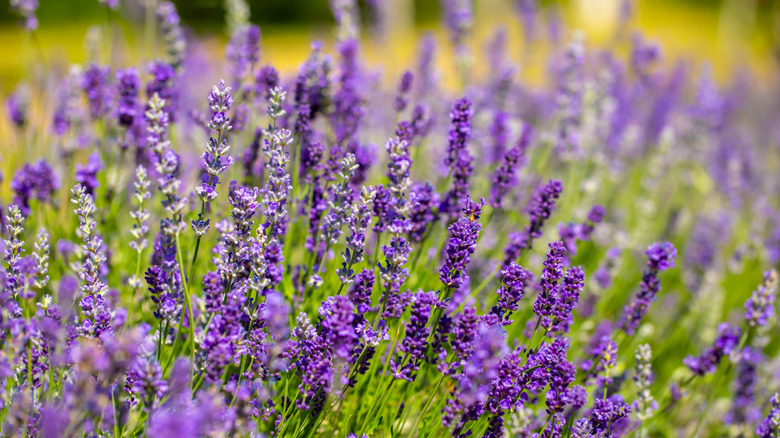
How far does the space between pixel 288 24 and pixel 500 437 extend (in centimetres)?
2338

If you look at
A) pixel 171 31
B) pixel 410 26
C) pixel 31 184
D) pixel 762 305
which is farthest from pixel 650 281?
pixel 410 26

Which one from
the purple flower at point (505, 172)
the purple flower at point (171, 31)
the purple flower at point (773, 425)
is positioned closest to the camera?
the purple flower at point (773, 425)

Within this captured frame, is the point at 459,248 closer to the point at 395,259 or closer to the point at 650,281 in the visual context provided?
the point at 395,259

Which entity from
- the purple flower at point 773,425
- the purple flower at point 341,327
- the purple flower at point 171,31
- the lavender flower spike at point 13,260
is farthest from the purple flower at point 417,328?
the purple flower at point 171,31

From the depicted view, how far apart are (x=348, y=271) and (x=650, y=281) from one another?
131 centimetres

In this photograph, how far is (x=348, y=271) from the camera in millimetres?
1949

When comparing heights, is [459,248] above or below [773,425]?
above

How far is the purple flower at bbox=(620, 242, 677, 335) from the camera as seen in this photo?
2281 mm

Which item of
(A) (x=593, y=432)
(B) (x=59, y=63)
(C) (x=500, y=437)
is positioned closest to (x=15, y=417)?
(C) (x=500, y=437)

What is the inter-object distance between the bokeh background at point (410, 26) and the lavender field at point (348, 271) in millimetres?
3801

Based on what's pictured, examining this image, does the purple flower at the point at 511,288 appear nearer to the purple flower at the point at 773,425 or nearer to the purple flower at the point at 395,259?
the purple flower at the point at 395,259

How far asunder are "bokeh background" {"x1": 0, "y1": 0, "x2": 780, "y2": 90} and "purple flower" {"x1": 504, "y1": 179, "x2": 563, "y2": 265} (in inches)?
207

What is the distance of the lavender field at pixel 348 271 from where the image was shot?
1.70 m

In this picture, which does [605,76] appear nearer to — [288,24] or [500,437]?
[500,437]
